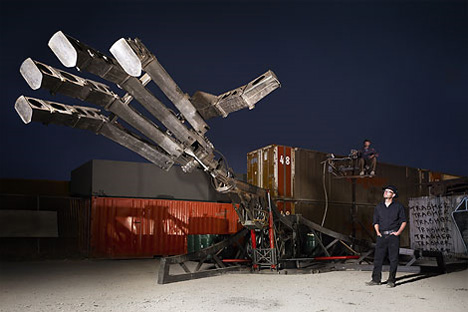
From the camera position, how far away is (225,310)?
5.81 m

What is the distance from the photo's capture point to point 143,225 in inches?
648

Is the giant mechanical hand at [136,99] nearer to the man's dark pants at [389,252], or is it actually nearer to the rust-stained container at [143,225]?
the man's dark pants at [389,252]

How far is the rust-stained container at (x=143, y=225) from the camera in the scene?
15828mm

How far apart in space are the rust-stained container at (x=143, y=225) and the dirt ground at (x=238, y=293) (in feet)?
20.5

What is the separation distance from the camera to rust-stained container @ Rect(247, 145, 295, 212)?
1512cm

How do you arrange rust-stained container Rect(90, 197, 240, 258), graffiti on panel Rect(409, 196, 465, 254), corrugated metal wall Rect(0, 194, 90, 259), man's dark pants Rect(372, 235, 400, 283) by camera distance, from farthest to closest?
rust-stained container Rect(90, 197, 240, 258), corrugated metal wall Rect(0, 194, 90, 259), graffiti on panel Rect(409, 196, 465, 254), man's dark pants Rect(372, 235, 400, 283)

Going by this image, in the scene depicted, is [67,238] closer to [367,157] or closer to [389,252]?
[367,157]

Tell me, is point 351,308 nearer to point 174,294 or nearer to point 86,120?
point 174,294

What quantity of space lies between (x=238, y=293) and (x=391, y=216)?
129 inches

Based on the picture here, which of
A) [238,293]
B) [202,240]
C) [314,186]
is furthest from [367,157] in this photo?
[238,293]

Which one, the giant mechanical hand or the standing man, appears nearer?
the giant mechanical hand

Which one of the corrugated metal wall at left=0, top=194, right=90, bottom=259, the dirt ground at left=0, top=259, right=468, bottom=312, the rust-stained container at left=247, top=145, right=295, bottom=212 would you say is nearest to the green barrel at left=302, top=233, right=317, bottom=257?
the dirt ground at left=0, top=259, right=468, bottom=312

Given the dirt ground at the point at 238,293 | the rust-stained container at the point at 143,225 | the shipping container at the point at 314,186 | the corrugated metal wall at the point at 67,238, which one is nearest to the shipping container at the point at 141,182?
the corrugated metal wall at the point at 67,238

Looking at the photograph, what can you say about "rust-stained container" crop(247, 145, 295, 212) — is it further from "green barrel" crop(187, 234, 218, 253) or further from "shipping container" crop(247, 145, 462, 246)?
"green barrel" crop(187, 234, 218, 253)
